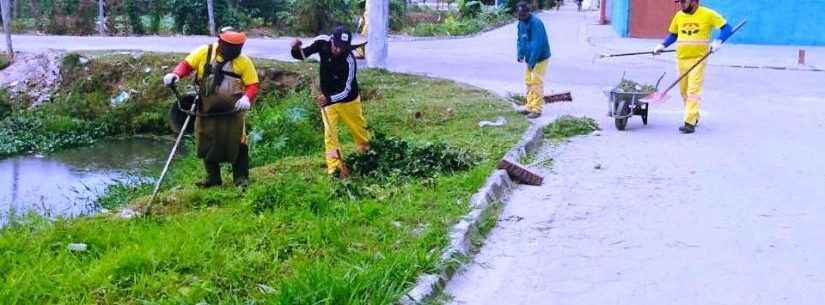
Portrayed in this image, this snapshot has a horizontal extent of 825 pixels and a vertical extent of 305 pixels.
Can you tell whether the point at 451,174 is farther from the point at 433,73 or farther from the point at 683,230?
the point at 433,73

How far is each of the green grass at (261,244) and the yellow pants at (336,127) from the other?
0.22m

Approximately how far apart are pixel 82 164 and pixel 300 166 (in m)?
5.72

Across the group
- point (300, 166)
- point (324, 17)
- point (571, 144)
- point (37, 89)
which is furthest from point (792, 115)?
point (324, 17)

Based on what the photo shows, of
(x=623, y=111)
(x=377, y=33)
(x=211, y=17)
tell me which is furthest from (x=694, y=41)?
(x=211, y=17)

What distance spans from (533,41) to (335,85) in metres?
3.56

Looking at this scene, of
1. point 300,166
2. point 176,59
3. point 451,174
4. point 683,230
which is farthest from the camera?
point 176,59

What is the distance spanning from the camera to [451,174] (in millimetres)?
7680

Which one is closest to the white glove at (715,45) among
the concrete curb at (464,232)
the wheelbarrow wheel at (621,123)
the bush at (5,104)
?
the wheelbarrow wheel at (621,123)

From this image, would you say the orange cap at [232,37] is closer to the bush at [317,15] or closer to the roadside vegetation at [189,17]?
the roadside vegetation at [189,17]

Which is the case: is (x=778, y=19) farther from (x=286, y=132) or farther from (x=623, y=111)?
(x=286, y=132)

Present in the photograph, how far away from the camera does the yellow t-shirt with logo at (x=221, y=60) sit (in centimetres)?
734

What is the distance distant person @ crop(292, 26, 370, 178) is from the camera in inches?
310

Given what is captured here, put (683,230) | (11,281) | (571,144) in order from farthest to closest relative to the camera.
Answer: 1. (571,144)
2. (683,230)
3. (11,281)

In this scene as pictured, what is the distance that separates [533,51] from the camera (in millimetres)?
10758
